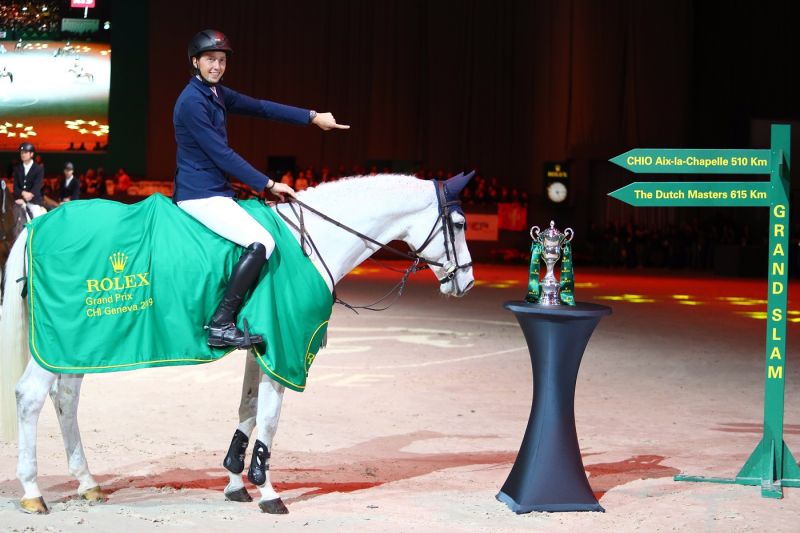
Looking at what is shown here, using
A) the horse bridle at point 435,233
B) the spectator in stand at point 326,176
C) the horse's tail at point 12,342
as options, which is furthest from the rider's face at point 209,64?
the spectator in stand at point 326,176

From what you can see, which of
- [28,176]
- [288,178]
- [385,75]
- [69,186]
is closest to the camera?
[28,176]

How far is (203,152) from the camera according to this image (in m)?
4.86

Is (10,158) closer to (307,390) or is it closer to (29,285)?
(307,390)

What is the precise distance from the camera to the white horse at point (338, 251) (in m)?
4.93

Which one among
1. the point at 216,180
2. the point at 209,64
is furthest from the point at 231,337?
the point at 209,64

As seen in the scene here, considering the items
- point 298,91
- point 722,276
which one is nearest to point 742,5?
point 722,276

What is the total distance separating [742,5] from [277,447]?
22.9 metres

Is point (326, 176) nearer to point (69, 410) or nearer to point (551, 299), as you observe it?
point (69, 410)

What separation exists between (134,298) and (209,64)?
1.14 metres

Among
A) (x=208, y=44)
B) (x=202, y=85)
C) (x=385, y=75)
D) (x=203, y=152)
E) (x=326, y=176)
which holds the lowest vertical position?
(x=203, y=152)

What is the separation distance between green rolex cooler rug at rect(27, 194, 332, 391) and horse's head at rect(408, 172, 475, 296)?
728 millimetres

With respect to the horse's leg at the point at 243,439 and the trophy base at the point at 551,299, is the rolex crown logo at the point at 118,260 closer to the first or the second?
the horse's leg at the point at 243,439

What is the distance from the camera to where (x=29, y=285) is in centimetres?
479

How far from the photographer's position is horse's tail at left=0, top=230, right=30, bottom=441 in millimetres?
4934
